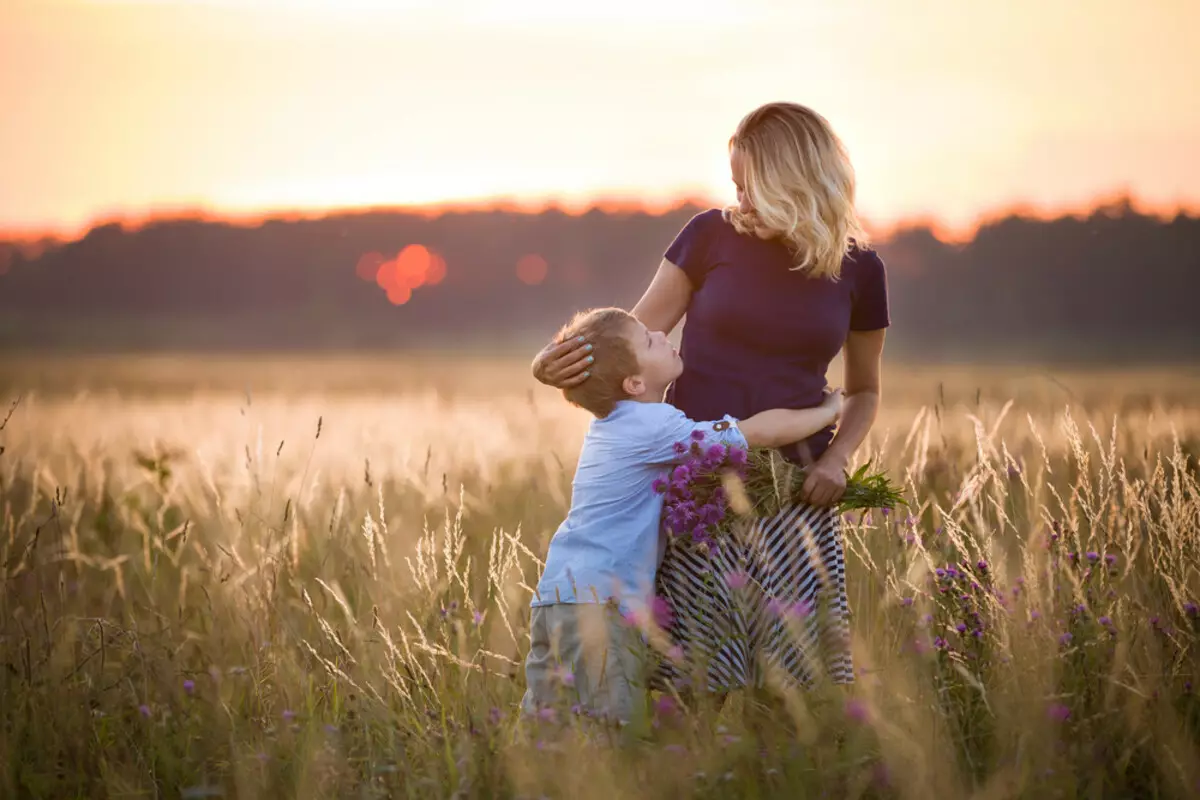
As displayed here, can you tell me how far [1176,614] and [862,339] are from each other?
1.42 m

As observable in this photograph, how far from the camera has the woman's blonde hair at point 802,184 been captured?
3.15 metres

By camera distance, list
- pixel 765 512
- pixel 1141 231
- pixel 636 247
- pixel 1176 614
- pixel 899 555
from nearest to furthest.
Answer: pixel 765 512 < pixel 1176 614 < pixel 899 555 < pixel 1141 231 < pixel 636 247

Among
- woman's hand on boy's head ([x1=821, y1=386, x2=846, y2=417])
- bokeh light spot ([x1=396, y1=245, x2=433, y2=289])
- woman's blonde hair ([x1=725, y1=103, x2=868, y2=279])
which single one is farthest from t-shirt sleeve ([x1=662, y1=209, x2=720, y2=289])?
bokeh light spot ([x1=396, y1=245, x2=433, y2=289])

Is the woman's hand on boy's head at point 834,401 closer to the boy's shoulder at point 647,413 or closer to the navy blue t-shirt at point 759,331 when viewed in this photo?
the navy blue t-shirt at point 759,331

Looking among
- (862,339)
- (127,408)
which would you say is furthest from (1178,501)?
(127,408)

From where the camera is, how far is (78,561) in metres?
5.20

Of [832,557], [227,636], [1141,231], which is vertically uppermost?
[1141,231]

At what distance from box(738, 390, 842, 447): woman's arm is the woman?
0.08m

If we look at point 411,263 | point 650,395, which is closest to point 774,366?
point 650,395

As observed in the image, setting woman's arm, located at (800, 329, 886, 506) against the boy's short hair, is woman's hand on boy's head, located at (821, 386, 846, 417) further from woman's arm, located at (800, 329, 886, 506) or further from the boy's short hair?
the boy's short hair

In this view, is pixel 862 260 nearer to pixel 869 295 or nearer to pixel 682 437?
pixel 869 295

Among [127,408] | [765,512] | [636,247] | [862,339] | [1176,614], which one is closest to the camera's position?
[765,512]

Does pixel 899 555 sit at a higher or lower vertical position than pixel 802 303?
lower

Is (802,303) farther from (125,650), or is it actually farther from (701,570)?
(125,650)
